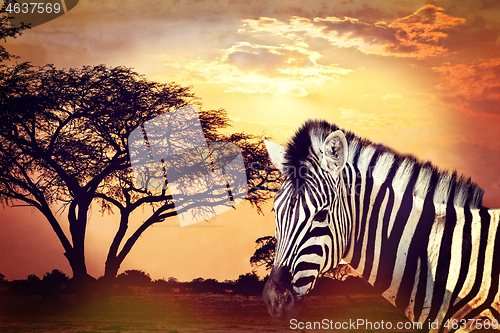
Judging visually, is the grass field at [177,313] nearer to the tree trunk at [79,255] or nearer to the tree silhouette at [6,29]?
the tree trunk at [79,255]

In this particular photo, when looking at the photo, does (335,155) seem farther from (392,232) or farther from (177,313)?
(177,313)

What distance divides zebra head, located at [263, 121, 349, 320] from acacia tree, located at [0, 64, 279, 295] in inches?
340

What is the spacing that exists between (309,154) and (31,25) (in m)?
11.8

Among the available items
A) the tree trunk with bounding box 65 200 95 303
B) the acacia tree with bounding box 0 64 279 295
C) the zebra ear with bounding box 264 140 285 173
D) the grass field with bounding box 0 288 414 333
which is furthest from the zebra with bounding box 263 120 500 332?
the tree trunk with bounding box 65 200 95 303

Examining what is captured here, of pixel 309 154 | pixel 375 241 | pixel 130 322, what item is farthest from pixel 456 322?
pixel 130 322

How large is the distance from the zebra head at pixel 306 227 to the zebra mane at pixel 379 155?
3cm

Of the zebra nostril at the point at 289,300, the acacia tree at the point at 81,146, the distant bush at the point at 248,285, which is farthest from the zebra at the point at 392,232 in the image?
the distant bush at the point at 248,285

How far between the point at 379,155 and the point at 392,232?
568 mm

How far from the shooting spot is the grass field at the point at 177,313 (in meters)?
9.47

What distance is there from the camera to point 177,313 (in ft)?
37.7

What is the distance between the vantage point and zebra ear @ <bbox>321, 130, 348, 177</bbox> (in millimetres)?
2217

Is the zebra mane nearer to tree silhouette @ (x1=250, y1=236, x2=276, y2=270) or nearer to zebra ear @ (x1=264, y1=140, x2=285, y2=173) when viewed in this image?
zebra ear @ (x1=264, y1=140, x2=285, y2=173)

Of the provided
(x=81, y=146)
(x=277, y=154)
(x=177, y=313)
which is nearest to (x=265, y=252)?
(x=177, y=313)

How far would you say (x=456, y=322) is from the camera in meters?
2.31
